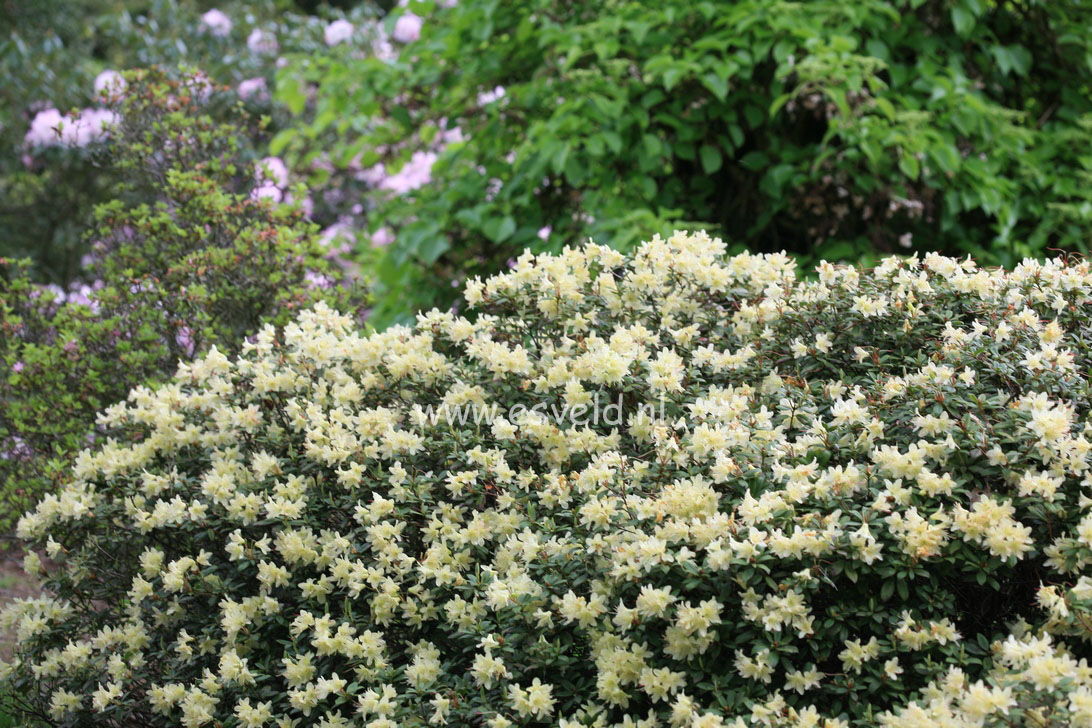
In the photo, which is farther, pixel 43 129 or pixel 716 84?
pixel 43 129

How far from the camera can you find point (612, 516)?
2057 mm

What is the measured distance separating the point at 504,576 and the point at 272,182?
236cm

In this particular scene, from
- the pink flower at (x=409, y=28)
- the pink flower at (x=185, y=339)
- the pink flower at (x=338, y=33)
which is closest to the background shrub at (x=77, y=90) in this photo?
the pink flower at (x=338, y=33)

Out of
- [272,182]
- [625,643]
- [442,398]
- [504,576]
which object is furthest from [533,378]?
[272,182]

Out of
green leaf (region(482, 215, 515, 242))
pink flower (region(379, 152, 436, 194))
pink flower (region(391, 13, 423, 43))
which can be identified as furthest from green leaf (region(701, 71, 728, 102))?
pink flower (region(391, 13, 423, 43))

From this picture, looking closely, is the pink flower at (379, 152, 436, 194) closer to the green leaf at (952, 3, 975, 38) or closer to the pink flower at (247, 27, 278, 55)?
the pink flower at (247, 27, 278, 55)

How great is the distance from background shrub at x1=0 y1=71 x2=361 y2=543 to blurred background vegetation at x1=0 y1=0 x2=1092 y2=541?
0.03ft

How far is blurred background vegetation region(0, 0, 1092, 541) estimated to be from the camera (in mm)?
3475

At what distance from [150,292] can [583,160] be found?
1814 mm

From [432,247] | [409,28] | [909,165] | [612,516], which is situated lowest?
[612,516]

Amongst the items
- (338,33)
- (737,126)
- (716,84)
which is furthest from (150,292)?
(338,33)

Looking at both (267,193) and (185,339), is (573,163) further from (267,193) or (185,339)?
(185,339)

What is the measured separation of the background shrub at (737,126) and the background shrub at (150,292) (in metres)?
0.88

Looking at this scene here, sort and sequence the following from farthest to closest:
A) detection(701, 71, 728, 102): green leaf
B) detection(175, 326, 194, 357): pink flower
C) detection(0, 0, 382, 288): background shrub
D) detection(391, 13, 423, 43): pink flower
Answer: detection(0, 0, 382, 288): background shrub < detection(391, 13, 423, 43): pink flower < detection(701, 71, 728, 102): green leaf < detection(175, 326, 194, 357): pink flower
